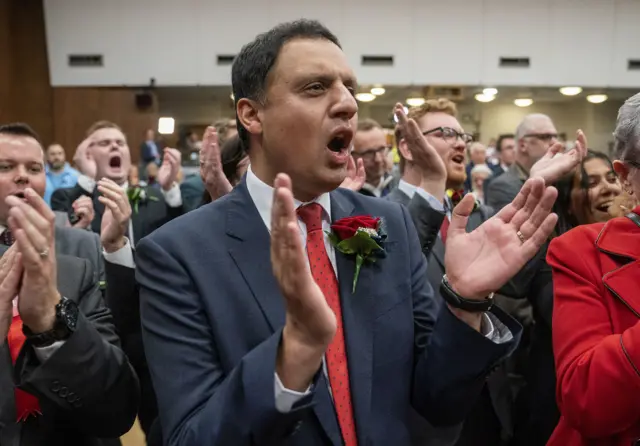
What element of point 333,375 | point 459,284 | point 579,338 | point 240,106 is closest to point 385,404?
point 333,375

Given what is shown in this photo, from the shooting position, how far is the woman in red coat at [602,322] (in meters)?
1.28

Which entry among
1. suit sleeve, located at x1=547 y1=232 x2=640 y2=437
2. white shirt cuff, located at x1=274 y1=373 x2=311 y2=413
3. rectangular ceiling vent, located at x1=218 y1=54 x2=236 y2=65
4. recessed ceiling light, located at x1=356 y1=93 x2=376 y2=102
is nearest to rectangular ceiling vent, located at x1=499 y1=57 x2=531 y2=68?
recessed ceiling light, located at x1=356 y1=93 x2=376 y2=102

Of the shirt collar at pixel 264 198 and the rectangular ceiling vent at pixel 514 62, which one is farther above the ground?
the rectangular ceiling vent at pixel 514 62

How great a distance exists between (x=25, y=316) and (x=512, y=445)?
2.06m

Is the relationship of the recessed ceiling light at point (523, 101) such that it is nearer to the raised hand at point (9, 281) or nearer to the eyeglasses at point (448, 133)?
the eyeglasses at point (448, 133)

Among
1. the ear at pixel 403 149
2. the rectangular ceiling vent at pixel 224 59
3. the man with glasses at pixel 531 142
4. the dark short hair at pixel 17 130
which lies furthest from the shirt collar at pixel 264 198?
the rectangular ceiling vent at pixel 224 59

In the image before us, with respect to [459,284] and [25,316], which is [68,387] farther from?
[459,284]

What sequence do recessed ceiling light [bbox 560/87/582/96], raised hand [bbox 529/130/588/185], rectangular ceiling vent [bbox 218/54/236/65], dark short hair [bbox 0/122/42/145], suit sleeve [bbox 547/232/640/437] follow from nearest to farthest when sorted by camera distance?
suit sleeve [bbox 547/232/640/437], raised hand [bbox 529/130/588/185], dark short hair [bbox 0/122/42/145], rectangular ceiling vent [bbox 218/54/236/65], recessed ceiling light [bbox 560/87/582/96]

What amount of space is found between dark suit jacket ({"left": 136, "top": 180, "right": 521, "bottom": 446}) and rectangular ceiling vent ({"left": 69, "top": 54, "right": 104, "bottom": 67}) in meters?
8.78

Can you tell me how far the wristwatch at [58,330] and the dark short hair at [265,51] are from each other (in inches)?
22.4

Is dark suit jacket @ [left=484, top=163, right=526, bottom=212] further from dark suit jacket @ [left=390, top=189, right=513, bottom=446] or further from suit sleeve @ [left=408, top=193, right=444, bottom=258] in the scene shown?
suit sleeve @ [left=408, top=193, right=444, bottom=258]

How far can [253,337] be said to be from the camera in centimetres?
120

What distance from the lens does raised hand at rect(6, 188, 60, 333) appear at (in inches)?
45.9

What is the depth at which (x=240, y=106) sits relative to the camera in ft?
4.57
